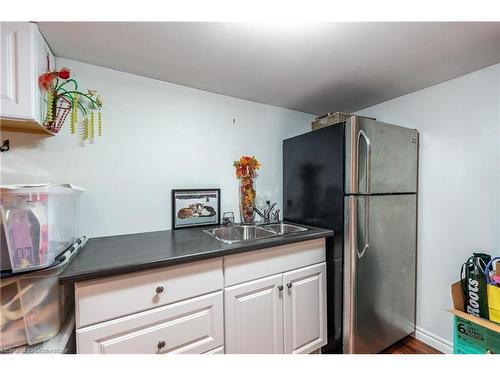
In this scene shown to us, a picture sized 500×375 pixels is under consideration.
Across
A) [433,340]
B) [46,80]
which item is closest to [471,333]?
[433,340]

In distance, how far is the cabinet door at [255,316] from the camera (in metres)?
1.19

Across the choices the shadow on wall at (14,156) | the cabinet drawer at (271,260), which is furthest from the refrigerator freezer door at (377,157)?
the shadow on wall at (14,156)

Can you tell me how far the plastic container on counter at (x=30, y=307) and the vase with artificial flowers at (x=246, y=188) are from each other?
125cm

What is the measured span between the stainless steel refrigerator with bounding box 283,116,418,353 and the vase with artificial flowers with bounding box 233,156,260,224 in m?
0.49

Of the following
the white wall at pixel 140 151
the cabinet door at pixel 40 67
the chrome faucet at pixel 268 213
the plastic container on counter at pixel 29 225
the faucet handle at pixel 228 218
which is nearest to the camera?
the plastic container on counter at pixel 29 225

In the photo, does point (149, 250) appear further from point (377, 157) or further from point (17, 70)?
point (377, 157)

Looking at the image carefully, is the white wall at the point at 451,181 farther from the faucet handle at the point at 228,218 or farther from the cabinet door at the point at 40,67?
the cabinet door at the point at 40,67

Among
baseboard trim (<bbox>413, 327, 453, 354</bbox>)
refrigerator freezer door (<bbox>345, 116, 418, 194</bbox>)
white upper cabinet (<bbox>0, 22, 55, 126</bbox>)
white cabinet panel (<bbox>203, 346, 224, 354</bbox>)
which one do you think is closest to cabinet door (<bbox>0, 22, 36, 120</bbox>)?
white upper cabinet (<bbox>0, 22, 55, 126</bbox>)

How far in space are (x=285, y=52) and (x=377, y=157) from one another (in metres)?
0.92

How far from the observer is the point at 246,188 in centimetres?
190

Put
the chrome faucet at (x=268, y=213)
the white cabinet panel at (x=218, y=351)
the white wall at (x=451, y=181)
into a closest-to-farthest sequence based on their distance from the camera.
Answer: the white cabinet panel at (x=218, y=351) → the white wall at (x=451, y=181) → the chrome faucet at (x=268, y=213)

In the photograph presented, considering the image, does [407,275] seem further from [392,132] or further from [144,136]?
[144,136]

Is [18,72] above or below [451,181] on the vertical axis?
above

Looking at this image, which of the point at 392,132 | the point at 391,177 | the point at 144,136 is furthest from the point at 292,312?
the point at 144,136
